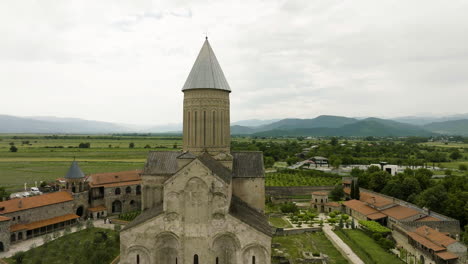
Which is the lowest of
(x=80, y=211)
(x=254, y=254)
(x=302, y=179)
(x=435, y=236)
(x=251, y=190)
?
(x=302, y=179)

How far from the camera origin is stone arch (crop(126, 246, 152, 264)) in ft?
42.1

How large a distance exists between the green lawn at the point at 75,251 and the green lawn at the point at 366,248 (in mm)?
14185

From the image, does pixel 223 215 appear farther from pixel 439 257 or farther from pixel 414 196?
pixel 414 196

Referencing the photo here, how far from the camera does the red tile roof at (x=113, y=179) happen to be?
90.1ft

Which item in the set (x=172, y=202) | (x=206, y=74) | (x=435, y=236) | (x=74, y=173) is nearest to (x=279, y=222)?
(x=435, y=236)

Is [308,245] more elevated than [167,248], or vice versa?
[167,248]

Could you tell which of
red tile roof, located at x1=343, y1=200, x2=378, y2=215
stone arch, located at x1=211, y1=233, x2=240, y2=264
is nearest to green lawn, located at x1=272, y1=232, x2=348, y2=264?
red tile roof, located at x1=343, y1=200, x2=378, y2=215

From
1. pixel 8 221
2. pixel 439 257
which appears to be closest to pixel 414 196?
pixel 439 257

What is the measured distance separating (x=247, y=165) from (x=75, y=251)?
36.9 feet

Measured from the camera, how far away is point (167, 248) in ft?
42.5

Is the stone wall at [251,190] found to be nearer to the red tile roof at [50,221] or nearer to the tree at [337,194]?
the red tile roof at [50,221]

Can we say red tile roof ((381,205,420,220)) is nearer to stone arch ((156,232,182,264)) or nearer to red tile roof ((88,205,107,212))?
stone arch ((156,232,182,264))

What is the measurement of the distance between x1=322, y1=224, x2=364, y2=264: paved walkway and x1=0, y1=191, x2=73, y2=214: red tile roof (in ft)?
67.1

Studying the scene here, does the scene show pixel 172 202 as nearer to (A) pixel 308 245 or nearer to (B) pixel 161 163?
(B) pixel 161 163
